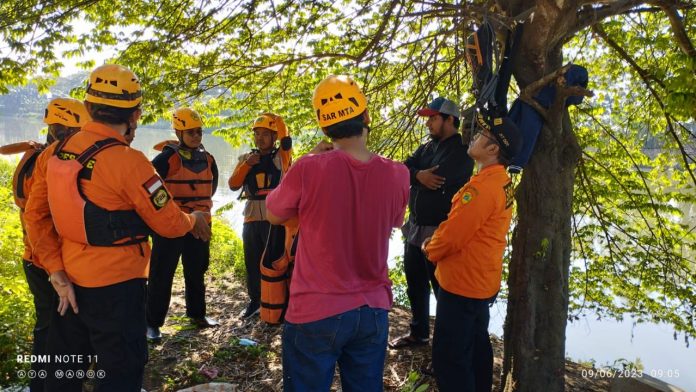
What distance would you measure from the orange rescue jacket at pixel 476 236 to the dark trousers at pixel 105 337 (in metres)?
1.78

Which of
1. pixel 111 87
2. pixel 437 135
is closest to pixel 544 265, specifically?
pixel 437 135

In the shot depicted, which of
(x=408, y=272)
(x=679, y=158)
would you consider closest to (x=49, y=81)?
(x=408, y=272)

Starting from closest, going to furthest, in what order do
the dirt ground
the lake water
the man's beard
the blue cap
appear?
the dirt ground < the blue cap < the man's beard < the lake water

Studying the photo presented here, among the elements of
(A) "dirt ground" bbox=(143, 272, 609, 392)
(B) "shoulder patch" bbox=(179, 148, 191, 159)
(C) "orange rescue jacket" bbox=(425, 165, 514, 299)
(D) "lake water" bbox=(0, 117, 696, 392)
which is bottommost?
(D) "lake water" bbox=(0, 117, 696, 392)

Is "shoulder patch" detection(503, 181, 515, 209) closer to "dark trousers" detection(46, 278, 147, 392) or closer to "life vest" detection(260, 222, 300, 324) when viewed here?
"life vest" detection(260, 222, 300, 324)

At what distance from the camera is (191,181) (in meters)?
4.47

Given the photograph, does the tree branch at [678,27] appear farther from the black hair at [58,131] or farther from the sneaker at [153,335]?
the sneaker at [153,335]

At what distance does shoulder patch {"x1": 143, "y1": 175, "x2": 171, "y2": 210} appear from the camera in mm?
2416

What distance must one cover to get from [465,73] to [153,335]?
4.65 m

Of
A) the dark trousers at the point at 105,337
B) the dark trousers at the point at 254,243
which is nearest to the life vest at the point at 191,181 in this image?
the dark trousers at the point at 254,243

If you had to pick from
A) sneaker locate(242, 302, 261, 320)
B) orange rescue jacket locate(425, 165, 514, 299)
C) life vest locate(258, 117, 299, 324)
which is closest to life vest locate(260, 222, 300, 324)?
life vest locate(258, 117, 299, 324)

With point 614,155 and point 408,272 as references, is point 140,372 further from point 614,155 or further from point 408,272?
point 614,155

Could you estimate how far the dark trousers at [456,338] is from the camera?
2.92m

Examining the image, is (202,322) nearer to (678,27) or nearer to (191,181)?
(191,181)
